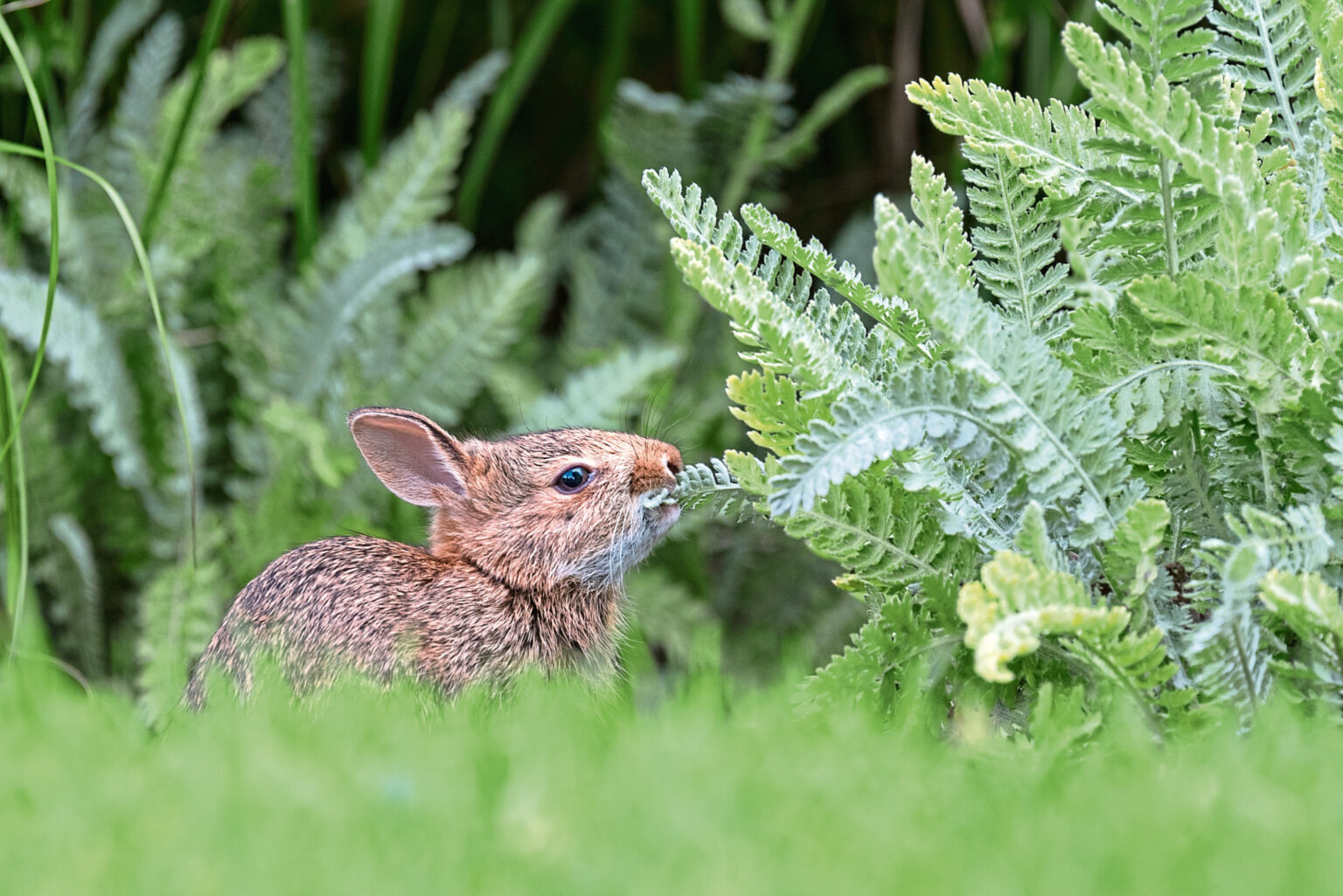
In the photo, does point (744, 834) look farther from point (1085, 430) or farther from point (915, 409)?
point (1085, 430)

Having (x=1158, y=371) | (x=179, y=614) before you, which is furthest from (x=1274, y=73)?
(x=179, y=614)

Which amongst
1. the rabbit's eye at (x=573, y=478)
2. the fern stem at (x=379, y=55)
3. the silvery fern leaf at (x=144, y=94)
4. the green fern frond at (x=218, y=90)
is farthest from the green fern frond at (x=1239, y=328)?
the silvery fern leaf at (x=144, y=94)

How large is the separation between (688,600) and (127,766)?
3.59 m

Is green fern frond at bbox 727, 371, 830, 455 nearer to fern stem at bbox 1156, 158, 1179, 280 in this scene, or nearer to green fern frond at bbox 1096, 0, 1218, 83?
fern stem at bbox 1156, 158, 1179, 280

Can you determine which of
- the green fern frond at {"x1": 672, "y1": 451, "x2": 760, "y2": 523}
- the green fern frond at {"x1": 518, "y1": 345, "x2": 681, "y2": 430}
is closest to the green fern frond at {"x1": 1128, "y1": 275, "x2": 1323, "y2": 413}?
the green fern frond at {"x1": 672, "y1": 451, "x2": 760, "y2": 523}

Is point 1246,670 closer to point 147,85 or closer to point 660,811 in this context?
point 660,811

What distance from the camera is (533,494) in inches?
139

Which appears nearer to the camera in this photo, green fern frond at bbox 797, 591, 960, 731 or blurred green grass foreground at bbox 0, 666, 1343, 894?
blurred green grass foreground at bbox 0, 666, 1343, 894

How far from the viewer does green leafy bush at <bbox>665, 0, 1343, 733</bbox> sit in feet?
6.98

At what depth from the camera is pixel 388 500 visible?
5.15 meters

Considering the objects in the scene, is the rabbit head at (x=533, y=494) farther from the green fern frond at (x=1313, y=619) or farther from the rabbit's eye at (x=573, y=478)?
the green fern frond at (x=1313, y=619)

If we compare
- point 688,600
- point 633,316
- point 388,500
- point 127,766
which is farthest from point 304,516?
point 127,766

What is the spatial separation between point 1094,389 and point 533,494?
1553mm

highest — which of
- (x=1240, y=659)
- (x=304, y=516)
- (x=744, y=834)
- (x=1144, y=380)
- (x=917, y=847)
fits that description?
(x=1144, y=380)
